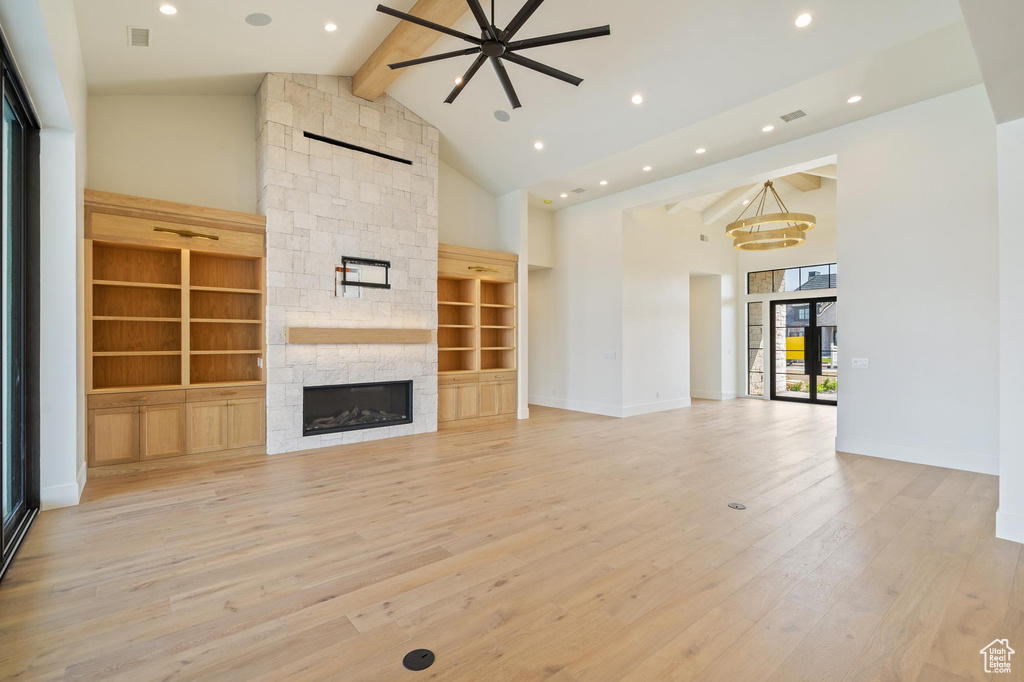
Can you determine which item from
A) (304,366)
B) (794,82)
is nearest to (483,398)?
(304,366)

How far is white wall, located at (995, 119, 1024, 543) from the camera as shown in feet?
10.0

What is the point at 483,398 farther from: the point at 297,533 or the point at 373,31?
the point at 373,31

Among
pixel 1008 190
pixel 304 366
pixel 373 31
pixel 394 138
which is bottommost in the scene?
pixel 304 366

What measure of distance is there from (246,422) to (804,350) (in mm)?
10750

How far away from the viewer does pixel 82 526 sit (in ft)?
11.2

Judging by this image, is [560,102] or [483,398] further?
[483,398]

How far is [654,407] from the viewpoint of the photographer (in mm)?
8977

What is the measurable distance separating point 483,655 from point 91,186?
607cm

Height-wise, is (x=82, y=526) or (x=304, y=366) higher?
(x=304, y=366)

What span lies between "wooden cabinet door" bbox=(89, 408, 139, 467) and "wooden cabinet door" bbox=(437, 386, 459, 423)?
3.61 meters

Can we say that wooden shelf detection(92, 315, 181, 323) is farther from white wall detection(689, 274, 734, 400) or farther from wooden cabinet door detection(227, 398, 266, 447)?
white wall detection(689, 274, 734, 400)

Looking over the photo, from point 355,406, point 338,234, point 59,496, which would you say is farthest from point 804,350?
point 59,496

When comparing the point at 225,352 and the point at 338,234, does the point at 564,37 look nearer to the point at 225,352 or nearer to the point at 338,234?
the point at 338,234

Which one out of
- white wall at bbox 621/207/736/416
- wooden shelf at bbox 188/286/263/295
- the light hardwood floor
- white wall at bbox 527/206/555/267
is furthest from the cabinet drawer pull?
white wall at bbox 621/207/736/416
